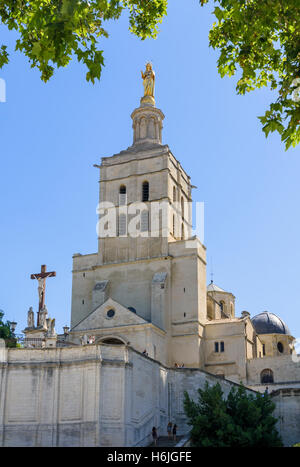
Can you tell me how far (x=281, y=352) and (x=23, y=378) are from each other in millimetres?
30754

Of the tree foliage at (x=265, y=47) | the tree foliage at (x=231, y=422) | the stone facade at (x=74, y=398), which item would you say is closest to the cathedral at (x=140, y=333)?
the stone facade at (x=74, y=398)

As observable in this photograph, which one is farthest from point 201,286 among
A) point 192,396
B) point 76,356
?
point 76,356

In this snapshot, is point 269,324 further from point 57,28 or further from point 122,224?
point 57,28

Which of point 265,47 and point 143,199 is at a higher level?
point 143,199

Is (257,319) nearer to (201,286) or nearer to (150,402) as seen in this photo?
(201,286)

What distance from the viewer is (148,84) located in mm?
57250

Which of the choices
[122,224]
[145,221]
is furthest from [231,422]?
[122,224]

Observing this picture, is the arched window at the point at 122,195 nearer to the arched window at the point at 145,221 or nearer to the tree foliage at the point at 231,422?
the arched window at the point at 145,221

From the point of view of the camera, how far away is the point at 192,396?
35656 mm

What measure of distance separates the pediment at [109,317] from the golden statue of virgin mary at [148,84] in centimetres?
2064

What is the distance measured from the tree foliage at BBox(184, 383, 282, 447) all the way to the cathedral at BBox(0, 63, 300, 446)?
3.40 metres

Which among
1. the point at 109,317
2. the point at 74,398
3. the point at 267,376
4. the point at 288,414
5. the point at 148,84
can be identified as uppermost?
the point at 148,84

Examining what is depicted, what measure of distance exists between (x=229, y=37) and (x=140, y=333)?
31229 mm

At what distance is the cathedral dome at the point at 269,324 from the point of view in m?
56.8
